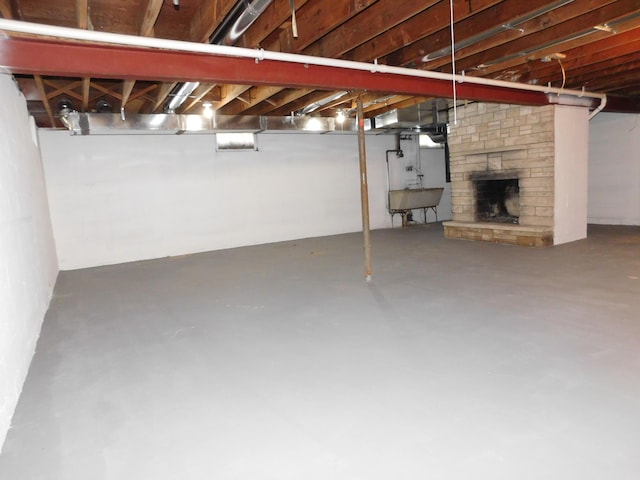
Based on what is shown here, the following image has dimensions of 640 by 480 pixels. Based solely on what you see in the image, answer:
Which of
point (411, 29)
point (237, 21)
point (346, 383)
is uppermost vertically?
point (411, 29)

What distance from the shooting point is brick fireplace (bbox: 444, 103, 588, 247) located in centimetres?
570

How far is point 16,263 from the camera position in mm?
2725

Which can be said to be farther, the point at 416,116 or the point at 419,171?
the point at 419,171

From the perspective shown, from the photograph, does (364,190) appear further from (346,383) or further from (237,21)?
(346,383)

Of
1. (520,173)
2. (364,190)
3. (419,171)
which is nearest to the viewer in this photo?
(364,190)

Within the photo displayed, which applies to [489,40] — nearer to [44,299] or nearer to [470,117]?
[470,117]

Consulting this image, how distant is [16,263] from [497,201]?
22.4ft

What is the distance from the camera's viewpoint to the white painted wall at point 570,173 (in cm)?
568

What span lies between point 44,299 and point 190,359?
2330 mm

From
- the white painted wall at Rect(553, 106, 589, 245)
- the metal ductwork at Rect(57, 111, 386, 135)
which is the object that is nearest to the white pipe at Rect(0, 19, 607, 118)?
the white painted wall at Rect(553, 106, 589, 245)

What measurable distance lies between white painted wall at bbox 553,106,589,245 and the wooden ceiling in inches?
33.1

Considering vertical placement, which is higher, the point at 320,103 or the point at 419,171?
the point at 320,103

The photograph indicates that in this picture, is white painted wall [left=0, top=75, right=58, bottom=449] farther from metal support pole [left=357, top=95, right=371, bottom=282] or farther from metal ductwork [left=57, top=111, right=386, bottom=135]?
metal support pole [left=357, top=95, right=371, bottom=282]

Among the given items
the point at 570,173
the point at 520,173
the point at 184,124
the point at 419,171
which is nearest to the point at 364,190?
the point at 520,173
